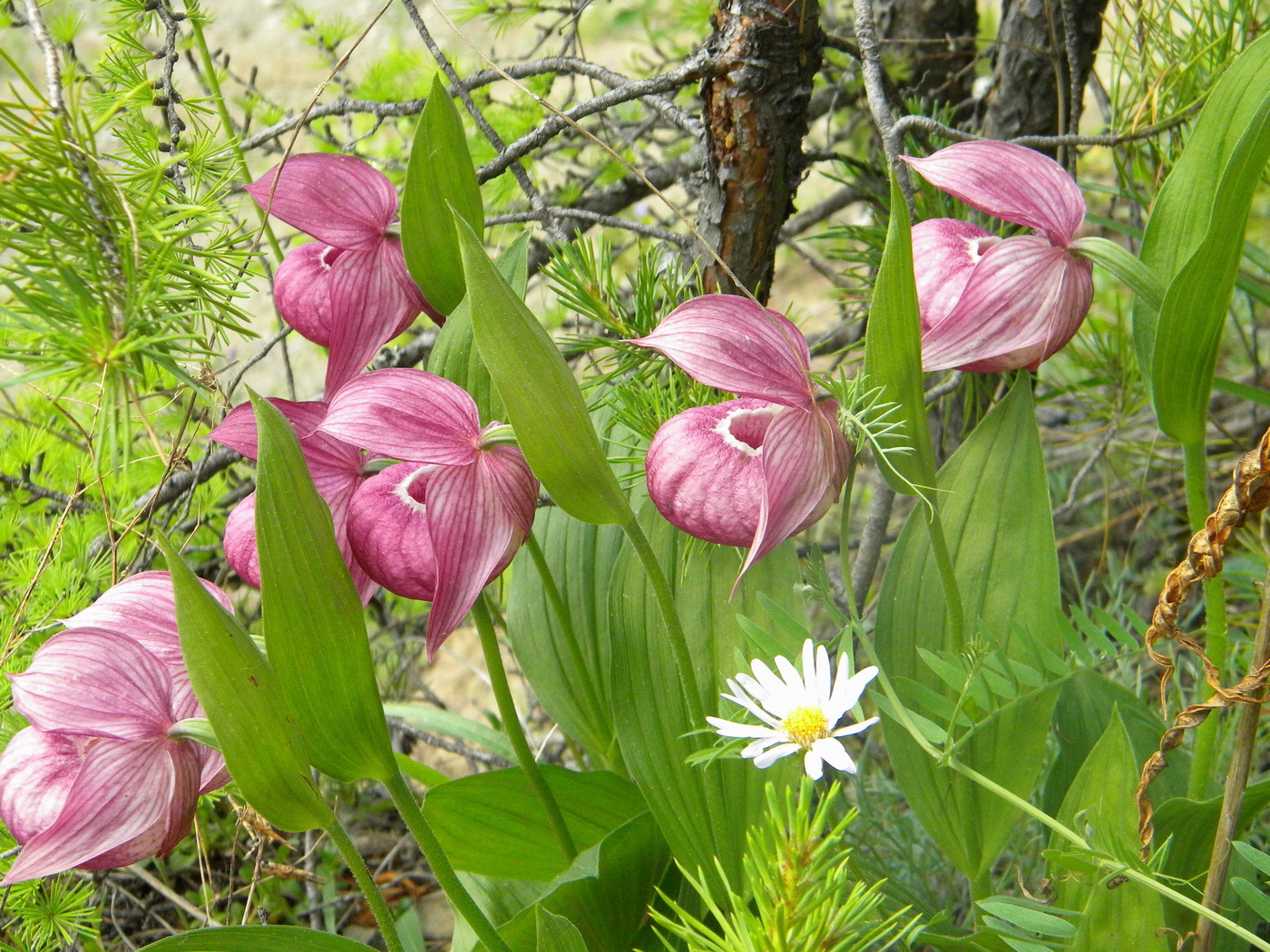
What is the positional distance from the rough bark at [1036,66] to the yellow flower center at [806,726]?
23.9 inches

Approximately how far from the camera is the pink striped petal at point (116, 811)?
415mm

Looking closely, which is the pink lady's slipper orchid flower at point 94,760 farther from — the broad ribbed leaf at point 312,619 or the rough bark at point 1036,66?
the rough bark at point 1036,66

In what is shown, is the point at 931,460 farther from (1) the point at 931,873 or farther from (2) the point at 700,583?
(1) the point at 931,873

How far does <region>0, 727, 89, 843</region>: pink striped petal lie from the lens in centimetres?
43

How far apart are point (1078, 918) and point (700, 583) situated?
0.27 m

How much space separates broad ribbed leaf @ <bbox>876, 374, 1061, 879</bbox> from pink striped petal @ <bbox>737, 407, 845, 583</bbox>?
0.15 m

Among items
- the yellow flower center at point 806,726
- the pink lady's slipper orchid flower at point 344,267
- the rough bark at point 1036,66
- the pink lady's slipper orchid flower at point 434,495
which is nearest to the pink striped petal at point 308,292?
the pink lady's slipper orchid flower at point 344,267

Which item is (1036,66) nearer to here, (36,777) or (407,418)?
(407,418)

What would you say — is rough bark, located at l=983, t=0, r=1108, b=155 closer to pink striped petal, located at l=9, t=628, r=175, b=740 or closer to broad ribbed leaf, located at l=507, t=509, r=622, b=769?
broad ribbed leaf, located at l=507, t=509, r=622, b=769

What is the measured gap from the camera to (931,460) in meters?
0.48

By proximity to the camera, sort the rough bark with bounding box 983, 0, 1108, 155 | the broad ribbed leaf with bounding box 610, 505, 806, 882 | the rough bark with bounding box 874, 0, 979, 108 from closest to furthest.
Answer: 1. the broad ribbed leaf with bounding box 610, 505, 806, 882
2. the rough bark with bounding box 983, 0, 1108, 155
3. the rough bark with bounding box 874, 0, 979, 108

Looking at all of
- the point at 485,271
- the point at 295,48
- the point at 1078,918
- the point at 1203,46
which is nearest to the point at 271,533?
the point at 485,271

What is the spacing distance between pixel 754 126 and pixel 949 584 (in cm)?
35

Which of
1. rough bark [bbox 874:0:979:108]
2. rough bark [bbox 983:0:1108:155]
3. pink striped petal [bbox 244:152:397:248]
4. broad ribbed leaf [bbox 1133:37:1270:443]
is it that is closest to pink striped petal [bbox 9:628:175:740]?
pink striped petal [bbox 244:152:397:248]
